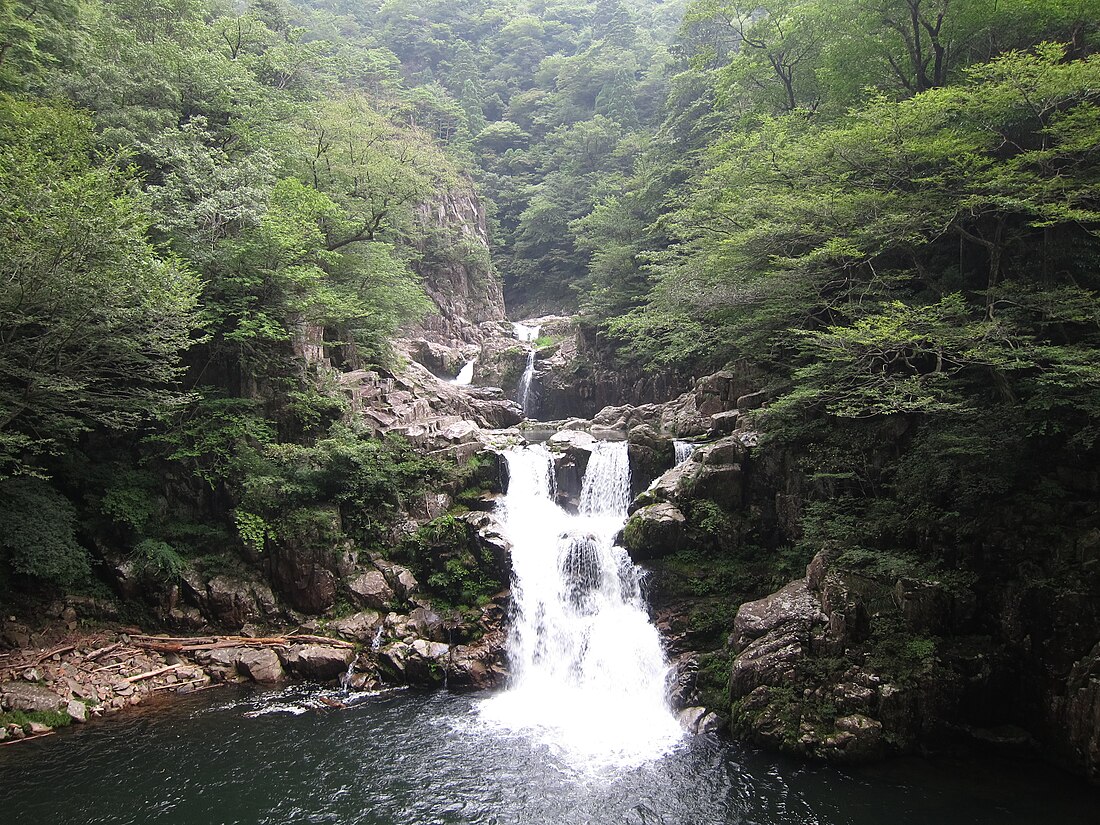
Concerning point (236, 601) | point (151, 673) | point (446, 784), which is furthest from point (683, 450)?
point (151, 673)

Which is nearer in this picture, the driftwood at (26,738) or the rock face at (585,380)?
the driftwood at (26,738)

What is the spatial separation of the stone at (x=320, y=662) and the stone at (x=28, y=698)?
14.9 feet

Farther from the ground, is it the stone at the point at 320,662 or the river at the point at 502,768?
the stone at the point at 320,662

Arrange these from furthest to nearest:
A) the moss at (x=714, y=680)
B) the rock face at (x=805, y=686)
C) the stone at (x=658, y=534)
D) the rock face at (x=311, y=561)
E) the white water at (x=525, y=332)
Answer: the white water at (x=525, y=332) → the rock face at (x=311, y=561) → the stone at (x=658, y=534) → the moss at (x=714, y=680) → the rock face at (x=805, y=686)

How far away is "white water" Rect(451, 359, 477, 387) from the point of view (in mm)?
32219

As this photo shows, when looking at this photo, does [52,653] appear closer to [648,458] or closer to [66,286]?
[66,286]

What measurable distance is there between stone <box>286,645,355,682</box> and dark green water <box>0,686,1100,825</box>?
7.06ft

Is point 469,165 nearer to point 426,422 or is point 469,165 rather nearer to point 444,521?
point 426,422

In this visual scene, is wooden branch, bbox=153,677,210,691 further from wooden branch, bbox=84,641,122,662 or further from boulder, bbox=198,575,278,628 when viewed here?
boulder, bbox=198,575,278,628

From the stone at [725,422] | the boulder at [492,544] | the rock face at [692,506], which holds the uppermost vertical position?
the stone at [725,422]

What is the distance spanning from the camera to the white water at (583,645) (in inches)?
488

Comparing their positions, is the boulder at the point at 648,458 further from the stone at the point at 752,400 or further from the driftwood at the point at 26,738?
the driftwood at the point at 26,738

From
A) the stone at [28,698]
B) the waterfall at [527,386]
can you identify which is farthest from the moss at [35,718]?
the waterfall at [527,386]

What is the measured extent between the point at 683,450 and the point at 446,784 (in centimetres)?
1140
